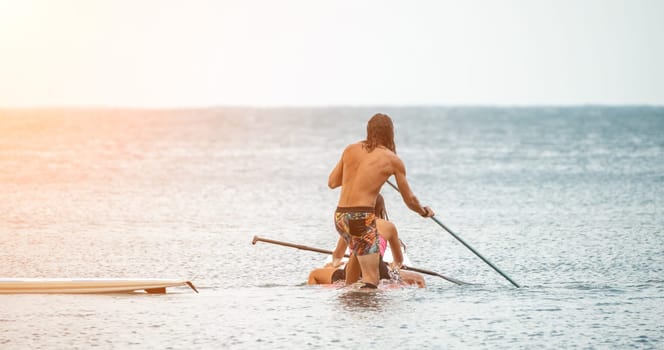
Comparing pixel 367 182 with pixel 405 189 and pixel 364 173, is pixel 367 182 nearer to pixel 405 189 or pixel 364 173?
pixel 364 173

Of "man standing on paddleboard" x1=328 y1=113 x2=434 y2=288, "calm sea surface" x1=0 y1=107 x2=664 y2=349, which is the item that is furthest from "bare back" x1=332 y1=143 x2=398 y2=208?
"calm sea surface" x1=0 y1=107 x2=664 y2=349

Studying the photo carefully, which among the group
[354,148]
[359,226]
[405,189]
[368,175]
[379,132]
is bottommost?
[359,226]

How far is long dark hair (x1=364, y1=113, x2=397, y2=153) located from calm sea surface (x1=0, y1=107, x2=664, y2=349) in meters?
1.49

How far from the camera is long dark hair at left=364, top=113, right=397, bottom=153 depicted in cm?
1193

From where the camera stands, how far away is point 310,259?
56.1 ft

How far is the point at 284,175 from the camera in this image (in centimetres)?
3931

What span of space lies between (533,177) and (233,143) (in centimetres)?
3850

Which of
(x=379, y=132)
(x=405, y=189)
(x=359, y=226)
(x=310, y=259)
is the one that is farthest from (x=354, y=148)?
(x=310, y=259)

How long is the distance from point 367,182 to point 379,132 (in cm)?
50

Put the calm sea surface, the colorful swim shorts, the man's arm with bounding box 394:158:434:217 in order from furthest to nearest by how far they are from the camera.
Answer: the colorful swim shorts < the man's arm with bounding box 394:158:434:217 < the calm sea surface

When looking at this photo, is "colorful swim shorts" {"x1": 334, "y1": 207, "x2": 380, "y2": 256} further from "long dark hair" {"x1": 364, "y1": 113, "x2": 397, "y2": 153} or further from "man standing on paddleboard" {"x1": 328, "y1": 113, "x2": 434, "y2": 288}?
"long dark hair" {"x1": 364, "y1": 113, "x2": 397, "y2": 153}

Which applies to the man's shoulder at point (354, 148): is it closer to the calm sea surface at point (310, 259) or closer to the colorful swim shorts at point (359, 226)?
the colorful swim shorts at point (359, 226)

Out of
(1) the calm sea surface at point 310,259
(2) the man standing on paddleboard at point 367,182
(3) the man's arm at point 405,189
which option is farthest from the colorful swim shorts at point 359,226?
(1) the calm sea surface at point 310,259

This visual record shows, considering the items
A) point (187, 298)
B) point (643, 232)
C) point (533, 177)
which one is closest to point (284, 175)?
point (533, 177)
